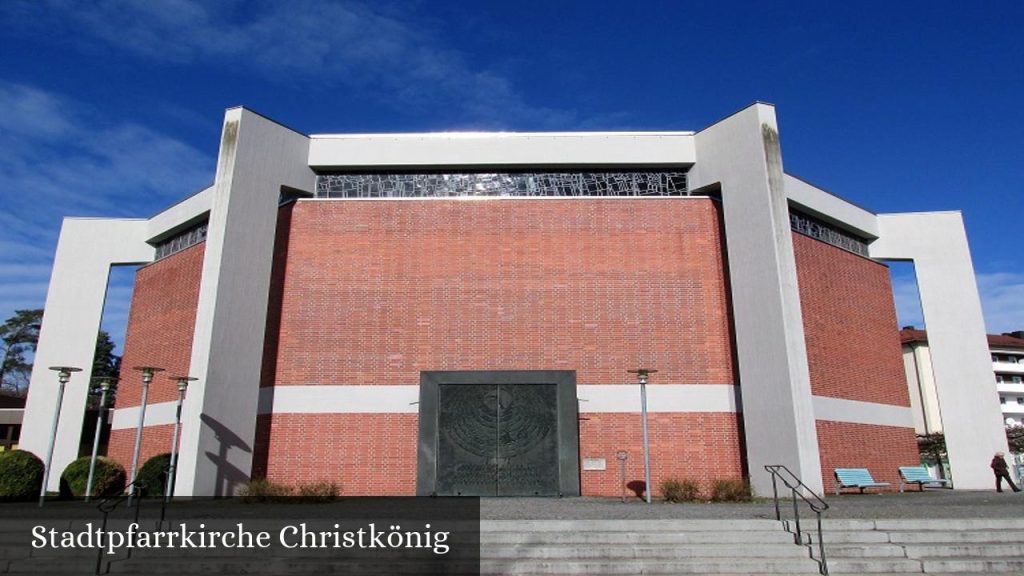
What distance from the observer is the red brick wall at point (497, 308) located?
16641 mm

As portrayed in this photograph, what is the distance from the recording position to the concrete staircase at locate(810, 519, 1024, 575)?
8594 mm

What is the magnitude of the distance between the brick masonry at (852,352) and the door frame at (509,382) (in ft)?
20.0

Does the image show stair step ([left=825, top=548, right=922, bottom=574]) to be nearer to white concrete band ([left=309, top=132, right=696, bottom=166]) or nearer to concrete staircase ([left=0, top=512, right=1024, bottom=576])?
concrete staircase ([left=0, top=512, right=1024, bottom=576])

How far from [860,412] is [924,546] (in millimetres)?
10105

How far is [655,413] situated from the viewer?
54.9ft

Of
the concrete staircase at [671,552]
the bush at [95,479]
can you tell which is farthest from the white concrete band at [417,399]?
the concrete staircase at [671,552]

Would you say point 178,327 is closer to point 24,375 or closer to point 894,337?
point 894,337

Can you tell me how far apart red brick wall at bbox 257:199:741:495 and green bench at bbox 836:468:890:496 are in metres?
2.66

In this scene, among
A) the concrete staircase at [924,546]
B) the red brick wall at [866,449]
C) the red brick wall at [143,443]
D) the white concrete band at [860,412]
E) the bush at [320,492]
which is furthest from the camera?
the red brick wall at [143,443]

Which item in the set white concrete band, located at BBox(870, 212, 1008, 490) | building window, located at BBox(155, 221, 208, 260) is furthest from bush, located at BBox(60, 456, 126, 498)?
white concrete band, located at BBox(870, 212, 1008, 490)

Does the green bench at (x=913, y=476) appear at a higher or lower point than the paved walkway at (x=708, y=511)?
higher

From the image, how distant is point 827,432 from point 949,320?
24.8ft

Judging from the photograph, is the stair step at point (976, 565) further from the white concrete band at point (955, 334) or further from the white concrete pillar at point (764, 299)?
the white concrete band at point (955, 334)

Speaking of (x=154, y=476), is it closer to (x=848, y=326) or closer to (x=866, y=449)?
(x=866, y=449)
